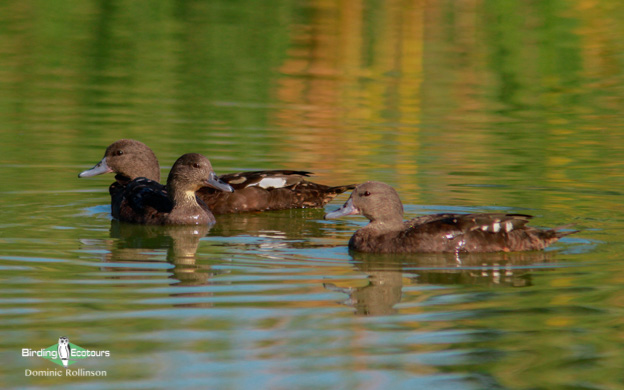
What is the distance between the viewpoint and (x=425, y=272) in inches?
391

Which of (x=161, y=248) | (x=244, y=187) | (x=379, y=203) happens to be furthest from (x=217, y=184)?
(x=379, y=203)

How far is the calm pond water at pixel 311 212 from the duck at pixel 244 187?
0.81 feet

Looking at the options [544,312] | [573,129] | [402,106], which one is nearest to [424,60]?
[402,106]

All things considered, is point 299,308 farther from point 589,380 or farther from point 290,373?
point 589,380

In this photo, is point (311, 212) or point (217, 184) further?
point (311, 212)

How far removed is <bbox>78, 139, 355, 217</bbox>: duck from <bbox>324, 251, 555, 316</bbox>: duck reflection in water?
2.87 m

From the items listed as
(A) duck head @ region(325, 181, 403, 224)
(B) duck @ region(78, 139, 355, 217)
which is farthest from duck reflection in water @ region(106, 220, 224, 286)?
(A) duck head @ region(325, 181, 403, 224)

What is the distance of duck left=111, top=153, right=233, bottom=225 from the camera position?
12.5 m

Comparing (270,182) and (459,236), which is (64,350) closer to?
(459,236)

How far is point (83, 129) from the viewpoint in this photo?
18.4m

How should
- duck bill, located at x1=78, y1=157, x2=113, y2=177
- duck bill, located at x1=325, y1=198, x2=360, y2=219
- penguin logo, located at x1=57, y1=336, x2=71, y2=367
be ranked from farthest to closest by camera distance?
duck bill, located at x1=78, y1=157, x2=113, y2=177
duck bill, located at x1=325, y1=198, x2=360, y2=219
penguin logo, located at x1=57, y1=336, x2=71, y2=367

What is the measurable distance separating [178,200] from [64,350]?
543cm

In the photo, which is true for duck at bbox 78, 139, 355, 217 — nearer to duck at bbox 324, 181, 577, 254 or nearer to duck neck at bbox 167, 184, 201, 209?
duck neck at bbox 167, 184, 201, 209

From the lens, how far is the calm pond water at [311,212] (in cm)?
738
